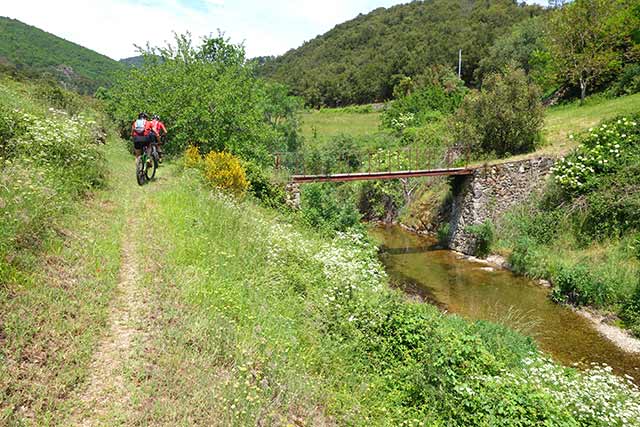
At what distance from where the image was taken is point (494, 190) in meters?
20.0

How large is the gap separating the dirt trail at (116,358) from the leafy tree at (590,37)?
92.3 ft

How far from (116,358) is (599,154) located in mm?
19244

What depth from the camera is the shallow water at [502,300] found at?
392 inches

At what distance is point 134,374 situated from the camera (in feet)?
11.8

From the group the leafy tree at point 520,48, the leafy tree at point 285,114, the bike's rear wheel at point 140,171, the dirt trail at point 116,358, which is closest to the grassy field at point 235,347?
the dirt trail at point 116,358

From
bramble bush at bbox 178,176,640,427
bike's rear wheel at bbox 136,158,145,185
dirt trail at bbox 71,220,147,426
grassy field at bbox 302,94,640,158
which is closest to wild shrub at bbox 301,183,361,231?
bike's rear wheel at bbox 136,158,145,185

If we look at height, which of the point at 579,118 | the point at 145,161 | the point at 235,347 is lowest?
the point at 235,347

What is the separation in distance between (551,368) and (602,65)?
82.4ft

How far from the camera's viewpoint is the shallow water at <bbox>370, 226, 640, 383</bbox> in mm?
9953

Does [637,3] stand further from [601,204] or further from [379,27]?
[379,27]

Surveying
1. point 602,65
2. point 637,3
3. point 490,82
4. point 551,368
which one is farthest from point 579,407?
point 637,3

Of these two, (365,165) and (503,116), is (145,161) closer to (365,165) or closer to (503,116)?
(503,116)

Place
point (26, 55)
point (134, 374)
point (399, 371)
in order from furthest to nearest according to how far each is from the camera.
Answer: point (26, 55)
point (399, 371)
point (134, 374)

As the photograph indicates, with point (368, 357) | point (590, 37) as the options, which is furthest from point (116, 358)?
point (590, 37)
